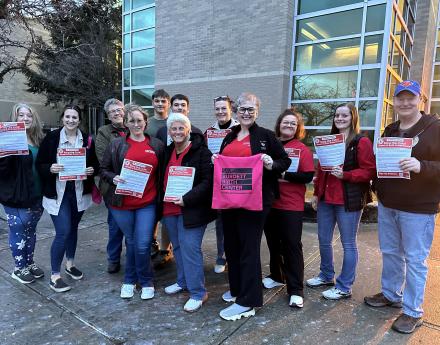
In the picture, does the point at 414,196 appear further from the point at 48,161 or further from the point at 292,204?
the point at 48,161

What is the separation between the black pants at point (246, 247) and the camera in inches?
111

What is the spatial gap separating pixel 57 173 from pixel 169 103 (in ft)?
5.14

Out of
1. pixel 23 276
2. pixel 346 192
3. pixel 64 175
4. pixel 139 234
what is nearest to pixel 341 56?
pixel 346 192

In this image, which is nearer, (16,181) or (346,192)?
(346,192)

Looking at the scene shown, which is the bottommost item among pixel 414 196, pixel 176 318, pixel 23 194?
pixel 176 318

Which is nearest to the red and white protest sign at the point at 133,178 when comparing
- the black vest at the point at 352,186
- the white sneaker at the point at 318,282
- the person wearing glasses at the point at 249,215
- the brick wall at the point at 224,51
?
the person wearing glasses at the point at 249,215

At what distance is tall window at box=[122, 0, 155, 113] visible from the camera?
14.6 m

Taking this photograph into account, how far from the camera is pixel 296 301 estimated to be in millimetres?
3082

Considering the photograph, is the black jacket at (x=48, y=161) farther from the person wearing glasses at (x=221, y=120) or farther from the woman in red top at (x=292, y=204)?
the woman in red top at (x=292, y=204)

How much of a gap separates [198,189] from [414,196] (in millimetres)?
1760

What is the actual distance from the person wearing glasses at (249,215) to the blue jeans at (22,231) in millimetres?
2107

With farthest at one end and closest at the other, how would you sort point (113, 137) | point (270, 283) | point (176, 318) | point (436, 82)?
A: 1. point (436, 82)
2. point (113, 137)
3. point (270, 283)
4. point (176, 318)

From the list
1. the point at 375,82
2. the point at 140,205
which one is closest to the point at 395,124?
the point at 140,205

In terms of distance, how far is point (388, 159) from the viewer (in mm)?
Result: 2658
